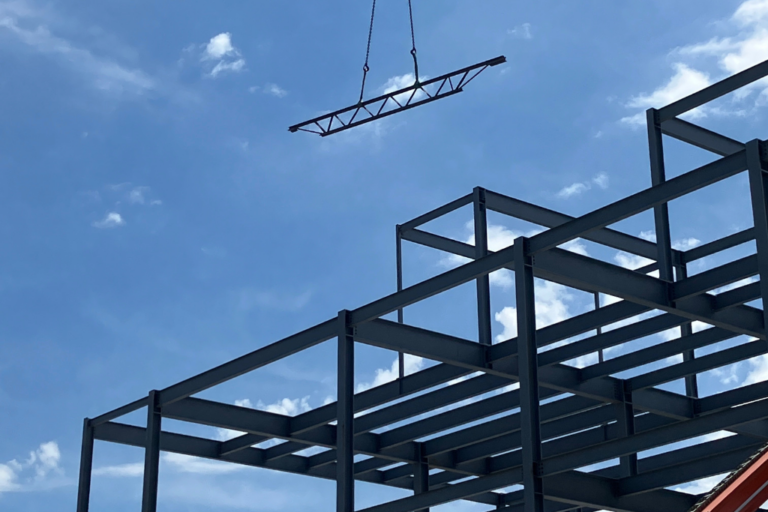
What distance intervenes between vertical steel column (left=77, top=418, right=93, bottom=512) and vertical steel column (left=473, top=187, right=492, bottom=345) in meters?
9.11

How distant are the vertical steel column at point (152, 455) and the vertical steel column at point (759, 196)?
12958mm

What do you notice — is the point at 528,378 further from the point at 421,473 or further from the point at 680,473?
the point at 421,473

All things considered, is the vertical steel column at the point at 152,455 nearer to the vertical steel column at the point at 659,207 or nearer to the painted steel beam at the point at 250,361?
the painted steel beam at the point at 250,361

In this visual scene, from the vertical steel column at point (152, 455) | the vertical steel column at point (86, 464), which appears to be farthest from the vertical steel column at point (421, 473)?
the vertical steel column at point (86, 464)

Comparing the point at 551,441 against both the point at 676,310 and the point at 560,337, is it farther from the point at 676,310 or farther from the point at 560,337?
the point at 676,310

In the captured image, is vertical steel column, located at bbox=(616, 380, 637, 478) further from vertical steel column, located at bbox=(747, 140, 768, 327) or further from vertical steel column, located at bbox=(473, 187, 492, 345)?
vertical steel column, located at bbox=(747, 140, 768, 327)

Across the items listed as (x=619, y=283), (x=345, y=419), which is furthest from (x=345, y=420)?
(x=619, y=283)

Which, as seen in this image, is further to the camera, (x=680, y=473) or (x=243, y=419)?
(x=243, y=419)

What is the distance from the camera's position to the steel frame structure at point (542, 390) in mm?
15969

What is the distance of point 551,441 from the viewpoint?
26.0 metres

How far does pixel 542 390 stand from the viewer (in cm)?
2275

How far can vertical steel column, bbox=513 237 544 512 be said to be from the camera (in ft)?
51.6

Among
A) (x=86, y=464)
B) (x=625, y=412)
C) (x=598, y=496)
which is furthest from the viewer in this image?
(x=86, y=464)

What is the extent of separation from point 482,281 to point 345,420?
5.68 metres
